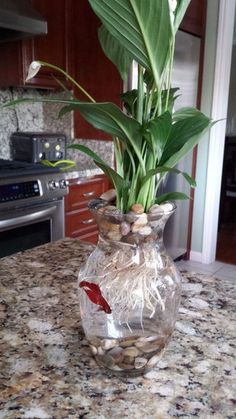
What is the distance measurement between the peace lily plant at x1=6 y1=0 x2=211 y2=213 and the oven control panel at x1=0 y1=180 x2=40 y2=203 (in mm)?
1443

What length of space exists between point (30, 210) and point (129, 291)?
1673 mm

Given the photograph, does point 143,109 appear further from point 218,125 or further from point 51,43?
point 218,125

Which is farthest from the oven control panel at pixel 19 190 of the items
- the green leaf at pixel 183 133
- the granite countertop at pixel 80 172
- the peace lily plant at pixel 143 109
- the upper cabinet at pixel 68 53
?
the green leaf at pixel 183 133

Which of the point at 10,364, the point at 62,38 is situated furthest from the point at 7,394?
the point at 62,38

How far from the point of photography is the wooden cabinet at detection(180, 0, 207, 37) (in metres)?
2.72

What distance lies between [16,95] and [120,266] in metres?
2.37

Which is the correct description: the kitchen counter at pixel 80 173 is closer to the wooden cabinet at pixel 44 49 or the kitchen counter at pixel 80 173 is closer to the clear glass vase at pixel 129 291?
the wooden cabinet at pixel 44 49

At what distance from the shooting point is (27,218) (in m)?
2.11

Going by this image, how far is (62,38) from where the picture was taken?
2488mm

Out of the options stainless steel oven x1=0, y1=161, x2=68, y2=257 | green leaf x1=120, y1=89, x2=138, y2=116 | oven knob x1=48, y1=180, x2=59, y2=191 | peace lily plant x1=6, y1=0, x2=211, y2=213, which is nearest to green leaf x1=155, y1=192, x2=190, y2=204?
peace lily plant x1=6, y1=0, x2=211, y2=213

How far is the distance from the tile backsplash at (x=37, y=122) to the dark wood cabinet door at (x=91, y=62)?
13 cm

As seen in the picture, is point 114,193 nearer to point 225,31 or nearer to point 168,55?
point 168,55

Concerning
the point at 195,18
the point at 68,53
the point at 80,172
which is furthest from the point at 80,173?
the point at 195,18

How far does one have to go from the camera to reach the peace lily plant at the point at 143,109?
0.47 metres
